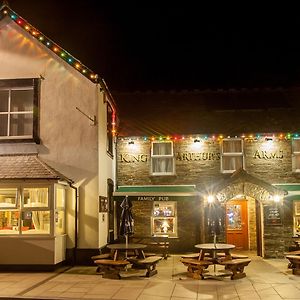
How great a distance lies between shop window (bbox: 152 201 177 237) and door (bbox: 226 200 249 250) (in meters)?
2.56

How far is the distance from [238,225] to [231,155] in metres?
3.26

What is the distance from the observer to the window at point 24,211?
15430mm

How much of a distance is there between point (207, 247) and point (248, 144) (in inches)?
275

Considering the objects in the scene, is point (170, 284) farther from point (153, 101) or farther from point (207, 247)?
point (153, 101)

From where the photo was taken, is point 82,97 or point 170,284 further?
point 82,97

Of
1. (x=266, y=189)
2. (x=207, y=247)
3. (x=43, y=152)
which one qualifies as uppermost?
(x=43, y=152)

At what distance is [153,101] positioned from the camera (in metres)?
22.8

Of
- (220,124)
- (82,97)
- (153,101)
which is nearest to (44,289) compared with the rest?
(82,97)

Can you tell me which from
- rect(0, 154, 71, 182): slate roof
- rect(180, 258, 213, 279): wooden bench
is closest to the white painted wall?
rect(0, 154, 71, 182): slate roof

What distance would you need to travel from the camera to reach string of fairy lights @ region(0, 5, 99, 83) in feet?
54.8

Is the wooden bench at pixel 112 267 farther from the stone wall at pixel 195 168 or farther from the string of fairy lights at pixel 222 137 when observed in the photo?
the string of fairy lights at pixel 222 137

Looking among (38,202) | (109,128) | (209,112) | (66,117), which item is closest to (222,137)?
(209,112)

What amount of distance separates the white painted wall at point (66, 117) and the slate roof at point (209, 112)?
343 centimetres

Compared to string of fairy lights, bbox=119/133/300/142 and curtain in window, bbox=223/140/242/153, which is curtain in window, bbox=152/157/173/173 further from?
curtain in window, bbox=223/140/242/153
